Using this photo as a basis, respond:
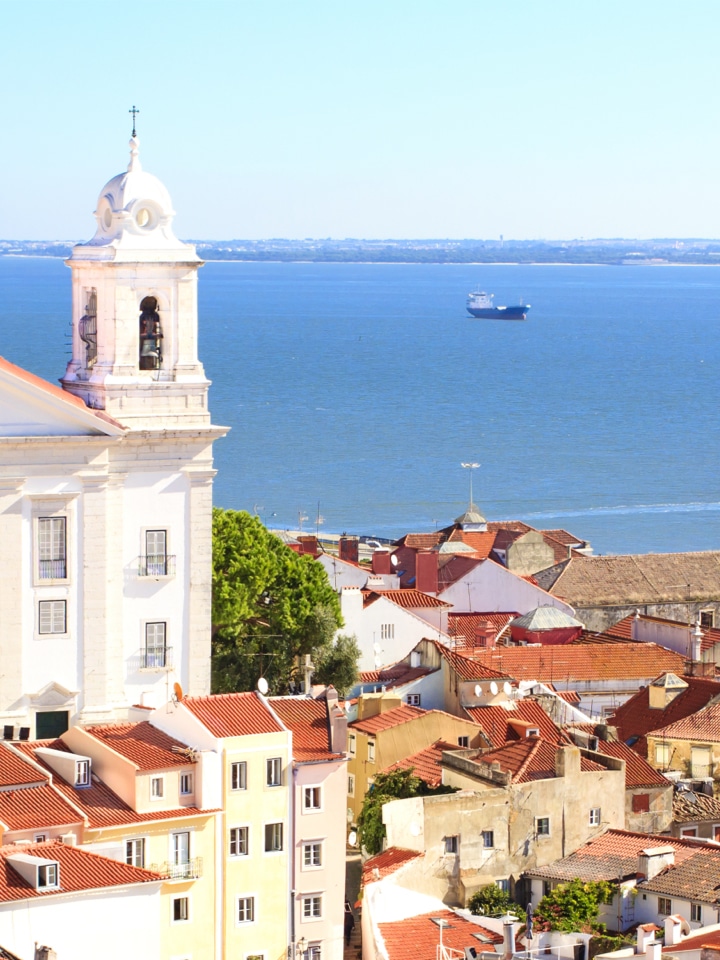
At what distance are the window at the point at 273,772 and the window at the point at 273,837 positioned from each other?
553 millimetres

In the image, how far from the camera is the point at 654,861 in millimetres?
33625

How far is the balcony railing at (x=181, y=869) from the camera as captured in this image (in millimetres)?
31031

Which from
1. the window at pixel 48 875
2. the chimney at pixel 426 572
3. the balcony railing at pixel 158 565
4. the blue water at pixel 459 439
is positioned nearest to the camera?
the window at pixel 48 875

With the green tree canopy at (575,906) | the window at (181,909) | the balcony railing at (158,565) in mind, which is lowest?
the green tree canopy at (575,906)

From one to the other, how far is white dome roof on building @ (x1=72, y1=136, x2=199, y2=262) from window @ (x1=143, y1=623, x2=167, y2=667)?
18.9ft

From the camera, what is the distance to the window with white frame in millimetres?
32188

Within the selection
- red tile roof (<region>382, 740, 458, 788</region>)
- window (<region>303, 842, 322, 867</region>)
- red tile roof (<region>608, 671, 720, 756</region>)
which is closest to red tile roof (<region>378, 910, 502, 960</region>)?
window (<region>303, 842, 322, 867</region>)

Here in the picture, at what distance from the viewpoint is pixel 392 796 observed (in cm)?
3662

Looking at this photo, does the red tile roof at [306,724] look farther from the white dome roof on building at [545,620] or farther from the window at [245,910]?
the white dome roof on building at [545,620]

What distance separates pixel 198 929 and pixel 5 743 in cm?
431

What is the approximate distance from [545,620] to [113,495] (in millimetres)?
21972

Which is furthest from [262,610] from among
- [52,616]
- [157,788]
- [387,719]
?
[157,788]

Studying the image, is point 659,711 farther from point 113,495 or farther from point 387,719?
point 113,495

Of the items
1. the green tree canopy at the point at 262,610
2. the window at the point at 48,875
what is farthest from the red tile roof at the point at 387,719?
the window at the point at 48,875
